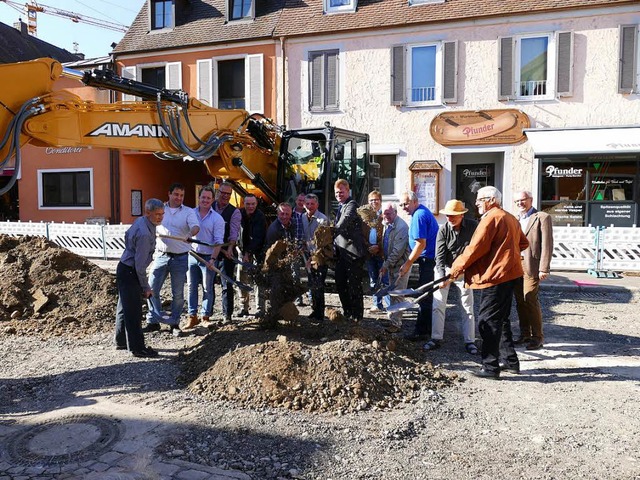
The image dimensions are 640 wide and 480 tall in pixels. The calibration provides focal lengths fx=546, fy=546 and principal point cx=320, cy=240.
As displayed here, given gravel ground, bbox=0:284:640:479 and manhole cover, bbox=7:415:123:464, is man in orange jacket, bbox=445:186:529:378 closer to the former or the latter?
gravel ground, bbox=0:284:640:479

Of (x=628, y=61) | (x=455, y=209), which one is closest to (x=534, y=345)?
(x=455, y=209)

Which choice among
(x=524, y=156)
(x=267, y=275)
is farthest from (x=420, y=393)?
(x=524, y=156)

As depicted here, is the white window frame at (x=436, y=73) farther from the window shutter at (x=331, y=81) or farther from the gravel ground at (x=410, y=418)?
the gravel ground at (x=410, y=418)

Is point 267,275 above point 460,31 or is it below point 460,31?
below

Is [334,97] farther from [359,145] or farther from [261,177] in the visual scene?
[261,177]

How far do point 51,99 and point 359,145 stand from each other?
5.18 metres

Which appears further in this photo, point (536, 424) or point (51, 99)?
point (51, 99)

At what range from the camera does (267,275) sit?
22.1 ft

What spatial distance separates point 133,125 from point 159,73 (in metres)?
13.6

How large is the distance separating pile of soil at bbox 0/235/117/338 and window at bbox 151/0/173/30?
12635 mm

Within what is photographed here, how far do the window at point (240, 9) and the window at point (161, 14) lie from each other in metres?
2.28

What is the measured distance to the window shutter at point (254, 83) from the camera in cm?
1762

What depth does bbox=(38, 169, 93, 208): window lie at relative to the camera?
1983 centimetres

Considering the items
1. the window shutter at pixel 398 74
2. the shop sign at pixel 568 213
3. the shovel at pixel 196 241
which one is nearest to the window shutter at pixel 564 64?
the shop sign at pixel 568 213
